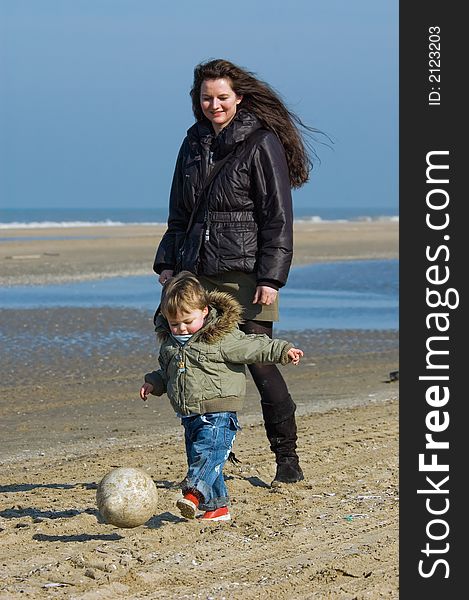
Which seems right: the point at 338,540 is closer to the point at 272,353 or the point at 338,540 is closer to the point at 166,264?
the point at 272,353

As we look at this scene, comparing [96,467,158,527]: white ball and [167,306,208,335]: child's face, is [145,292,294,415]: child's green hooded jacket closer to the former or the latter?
[167,306,208,335]: child's face

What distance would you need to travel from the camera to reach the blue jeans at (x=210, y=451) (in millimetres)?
5969

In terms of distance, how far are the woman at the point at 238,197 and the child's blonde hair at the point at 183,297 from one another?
16.0 inches

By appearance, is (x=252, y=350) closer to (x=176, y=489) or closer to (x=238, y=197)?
(x=238, y=197)

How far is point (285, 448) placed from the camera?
6949mm

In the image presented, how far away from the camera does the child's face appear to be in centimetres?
603

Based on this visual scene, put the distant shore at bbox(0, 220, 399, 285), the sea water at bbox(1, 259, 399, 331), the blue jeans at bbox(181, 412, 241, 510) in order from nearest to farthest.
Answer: the blue jeans at bbox(181, 412, 241, 510) < the sea water at bbox(1, 259, 399, 331) < the distant shore at bbox(0, 220, 399, 285)

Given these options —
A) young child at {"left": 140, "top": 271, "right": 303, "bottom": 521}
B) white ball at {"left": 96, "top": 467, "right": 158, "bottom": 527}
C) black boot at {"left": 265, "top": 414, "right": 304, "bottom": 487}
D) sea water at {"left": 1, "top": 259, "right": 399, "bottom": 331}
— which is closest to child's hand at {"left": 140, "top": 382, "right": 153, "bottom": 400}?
young child at {"left": 140, "top": 271, "right": 303, "bottom": 521}

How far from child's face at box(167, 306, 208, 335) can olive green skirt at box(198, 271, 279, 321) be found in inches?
20.0

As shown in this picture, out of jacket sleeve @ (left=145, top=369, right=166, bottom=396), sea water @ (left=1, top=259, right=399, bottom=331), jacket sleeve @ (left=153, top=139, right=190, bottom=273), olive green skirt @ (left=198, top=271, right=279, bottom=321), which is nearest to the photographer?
jacket sleeve @ (left=145, top=369, right=166, bottom=396)

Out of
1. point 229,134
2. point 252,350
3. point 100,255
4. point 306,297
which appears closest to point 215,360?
point 252,350

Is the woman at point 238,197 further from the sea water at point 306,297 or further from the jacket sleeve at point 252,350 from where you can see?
the sea water at point 306,297

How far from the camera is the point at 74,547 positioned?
566 centimetres

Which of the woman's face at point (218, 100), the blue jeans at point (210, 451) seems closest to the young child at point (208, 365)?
the blue jeans at point (210, 451)
